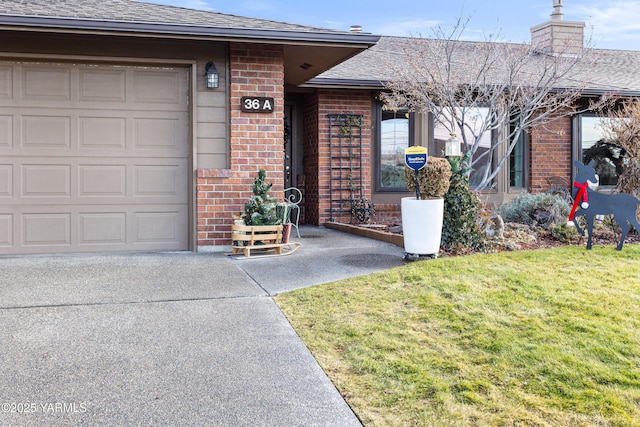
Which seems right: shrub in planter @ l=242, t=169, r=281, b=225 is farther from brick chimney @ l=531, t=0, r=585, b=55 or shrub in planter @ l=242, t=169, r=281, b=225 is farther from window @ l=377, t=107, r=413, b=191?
brick chimney @ l=531, t=0, r=585, b=55

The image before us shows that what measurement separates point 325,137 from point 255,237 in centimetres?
454

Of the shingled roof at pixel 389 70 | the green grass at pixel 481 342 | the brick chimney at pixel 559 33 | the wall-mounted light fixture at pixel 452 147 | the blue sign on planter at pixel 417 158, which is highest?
the brick chimney at pixel 559 33

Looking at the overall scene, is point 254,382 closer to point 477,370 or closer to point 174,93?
point 477,370

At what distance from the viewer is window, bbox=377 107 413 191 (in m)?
11.7

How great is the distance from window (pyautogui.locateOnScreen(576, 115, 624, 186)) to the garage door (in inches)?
348

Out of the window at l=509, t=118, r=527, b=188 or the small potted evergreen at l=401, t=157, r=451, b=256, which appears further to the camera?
the window at l=509, t=118, r=527, b=188

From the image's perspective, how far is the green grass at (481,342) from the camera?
3.18 metres

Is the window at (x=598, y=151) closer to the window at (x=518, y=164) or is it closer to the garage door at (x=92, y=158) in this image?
the window at (x=518, y=164)

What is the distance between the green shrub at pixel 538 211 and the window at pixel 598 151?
415 centimetres

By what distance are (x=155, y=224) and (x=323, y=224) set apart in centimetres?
419

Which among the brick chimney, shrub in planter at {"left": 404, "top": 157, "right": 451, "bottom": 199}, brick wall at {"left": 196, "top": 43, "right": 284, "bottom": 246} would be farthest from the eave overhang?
the brick chimney

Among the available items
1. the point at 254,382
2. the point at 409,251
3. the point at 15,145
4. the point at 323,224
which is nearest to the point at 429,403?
the point at 254,382

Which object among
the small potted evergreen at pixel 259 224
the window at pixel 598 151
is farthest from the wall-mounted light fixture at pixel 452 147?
the window at pixel 598 151

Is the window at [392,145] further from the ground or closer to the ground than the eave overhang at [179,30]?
closer to the ground
